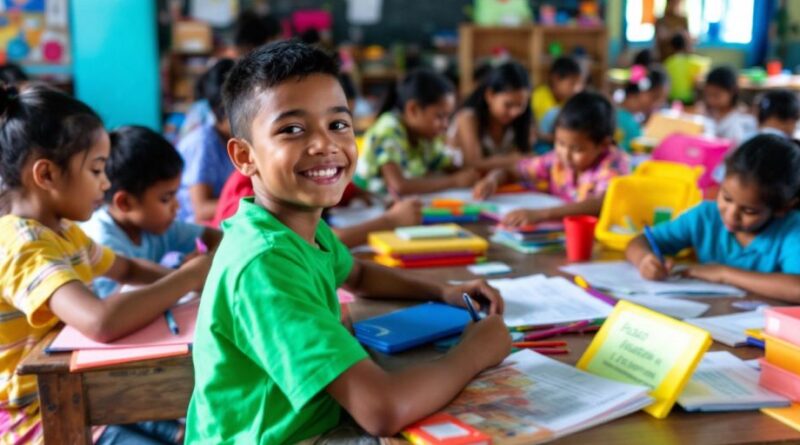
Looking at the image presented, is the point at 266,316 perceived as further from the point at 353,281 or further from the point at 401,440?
the point at 353,281

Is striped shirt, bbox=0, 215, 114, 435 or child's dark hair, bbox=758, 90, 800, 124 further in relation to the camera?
child's dark hair, bbox=758, 90, 800, 124

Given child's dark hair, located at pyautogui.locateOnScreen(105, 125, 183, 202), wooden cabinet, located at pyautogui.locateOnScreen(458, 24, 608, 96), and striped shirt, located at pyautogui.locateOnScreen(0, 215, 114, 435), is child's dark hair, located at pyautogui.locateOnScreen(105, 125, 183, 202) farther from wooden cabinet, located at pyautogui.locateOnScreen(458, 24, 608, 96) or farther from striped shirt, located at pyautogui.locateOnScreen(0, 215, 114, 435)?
wooden cabinet, located at pyautogui.locateOnScreen(458, 24, 608, 96)

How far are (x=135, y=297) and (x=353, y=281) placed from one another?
0.41 meters

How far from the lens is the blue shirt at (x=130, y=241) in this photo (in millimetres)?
1860

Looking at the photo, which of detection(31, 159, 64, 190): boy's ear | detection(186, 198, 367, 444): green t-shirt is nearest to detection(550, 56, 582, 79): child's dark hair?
detection(31, 159, 64, 190): boy's ear

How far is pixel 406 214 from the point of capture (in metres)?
2.21

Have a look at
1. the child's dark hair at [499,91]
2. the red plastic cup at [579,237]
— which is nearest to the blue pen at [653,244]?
the red plastic cup at [579,237]

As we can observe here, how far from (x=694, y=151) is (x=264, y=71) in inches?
99.6

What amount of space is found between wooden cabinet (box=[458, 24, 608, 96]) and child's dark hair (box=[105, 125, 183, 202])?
216 inches

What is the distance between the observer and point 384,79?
758 cm

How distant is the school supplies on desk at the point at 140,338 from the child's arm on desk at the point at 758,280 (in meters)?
1.07

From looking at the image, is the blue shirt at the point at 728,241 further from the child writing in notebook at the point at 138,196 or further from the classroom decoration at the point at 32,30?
the classroom decoration at the point at 32,30

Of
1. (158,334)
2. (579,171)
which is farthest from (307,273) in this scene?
(579,171)

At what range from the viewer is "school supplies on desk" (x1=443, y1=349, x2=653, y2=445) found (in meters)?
0.95
